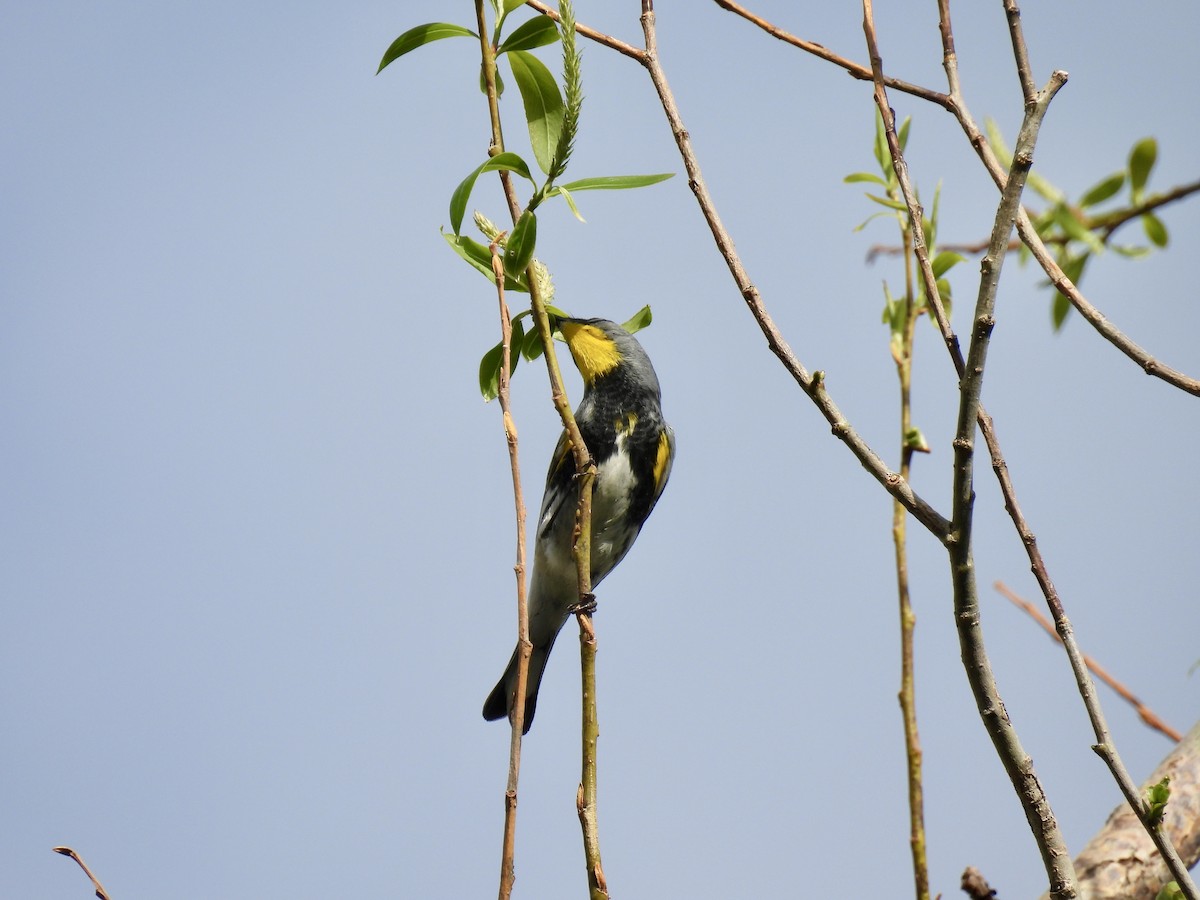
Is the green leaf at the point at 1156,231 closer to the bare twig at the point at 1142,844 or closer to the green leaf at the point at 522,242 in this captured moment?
the green leaf at the point at 522,242

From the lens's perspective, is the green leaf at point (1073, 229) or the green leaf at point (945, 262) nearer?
Result: the green leaf at point (1073, 229)

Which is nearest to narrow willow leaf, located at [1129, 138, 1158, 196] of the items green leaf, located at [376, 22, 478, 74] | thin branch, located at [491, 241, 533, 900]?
thin branch, located at [491, 241, 533, 900]

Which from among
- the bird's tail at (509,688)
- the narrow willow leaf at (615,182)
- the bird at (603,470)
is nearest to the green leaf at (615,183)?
the narrow willow leaf at (615,182)

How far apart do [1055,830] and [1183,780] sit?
3.98 ft

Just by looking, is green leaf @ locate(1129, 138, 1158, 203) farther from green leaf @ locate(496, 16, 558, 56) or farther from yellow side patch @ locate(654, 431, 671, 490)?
yellow side patch @ locate(654, 431, 671, 490)

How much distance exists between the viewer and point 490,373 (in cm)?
243

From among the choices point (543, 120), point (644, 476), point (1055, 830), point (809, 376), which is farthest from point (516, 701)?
point (644, 476)

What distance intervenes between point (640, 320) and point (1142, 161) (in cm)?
140

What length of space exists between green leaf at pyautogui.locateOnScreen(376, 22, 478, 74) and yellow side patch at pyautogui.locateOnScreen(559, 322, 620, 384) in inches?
99.0

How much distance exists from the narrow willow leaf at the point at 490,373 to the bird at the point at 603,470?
1902 millimetres

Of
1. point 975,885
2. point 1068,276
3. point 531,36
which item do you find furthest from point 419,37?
point 975,885

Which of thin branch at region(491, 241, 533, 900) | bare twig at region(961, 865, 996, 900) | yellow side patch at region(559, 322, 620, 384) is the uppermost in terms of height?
yellow side patch at region(559, 322, 620, 384)

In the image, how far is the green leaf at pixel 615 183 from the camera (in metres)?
2.08

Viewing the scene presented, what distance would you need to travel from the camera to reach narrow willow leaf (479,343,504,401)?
2.39 meters
